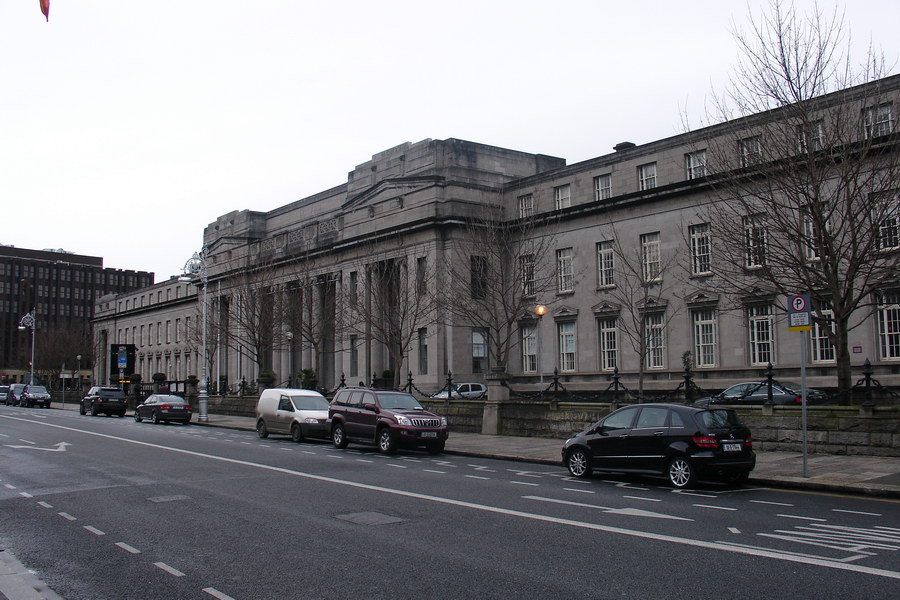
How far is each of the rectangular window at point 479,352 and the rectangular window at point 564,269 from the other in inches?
284

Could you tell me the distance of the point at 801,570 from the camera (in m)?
8.00

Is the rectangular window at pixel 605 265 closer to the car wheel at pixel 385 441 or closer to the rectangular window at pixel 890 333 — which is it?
the rectangular window at pixel 890 333

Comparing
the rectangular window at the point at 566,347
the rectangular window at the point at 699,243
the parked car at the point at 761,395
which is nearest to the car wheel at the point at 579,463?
the parked car at the point at 761,395

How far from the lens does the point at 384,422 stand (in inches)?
875

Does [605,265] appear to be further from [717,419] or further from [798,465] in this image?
[717,419]

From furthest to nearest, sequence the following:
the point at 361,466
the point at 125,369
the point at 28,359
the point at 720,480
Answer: the point at 28,359
the point at 125,369
the point at 361,466
the point at 720,480

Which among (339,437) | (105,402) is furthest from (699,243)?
(105,402)

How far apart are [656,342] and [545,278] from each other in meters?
7.07

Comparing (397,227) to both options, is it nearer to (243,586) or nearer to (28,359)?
(243,586)

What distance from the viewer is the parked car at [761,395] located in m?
28.2

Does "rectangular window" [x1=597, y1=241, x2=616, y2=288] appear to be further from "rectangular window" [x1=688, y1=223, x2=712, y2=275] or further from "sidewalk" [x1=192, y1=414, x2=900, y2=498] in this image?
"sidewalk" [x1=192, y1=414, x2=900, y2=498]

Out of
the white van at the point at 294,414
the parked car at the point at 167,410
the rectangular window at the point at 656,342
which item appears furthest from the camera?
the rectangular window at the point at 656,342

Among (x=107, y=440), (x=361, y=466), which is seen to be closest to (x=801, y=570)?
(x=361, y=466)

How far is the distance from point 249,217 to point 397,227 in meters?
32.6
